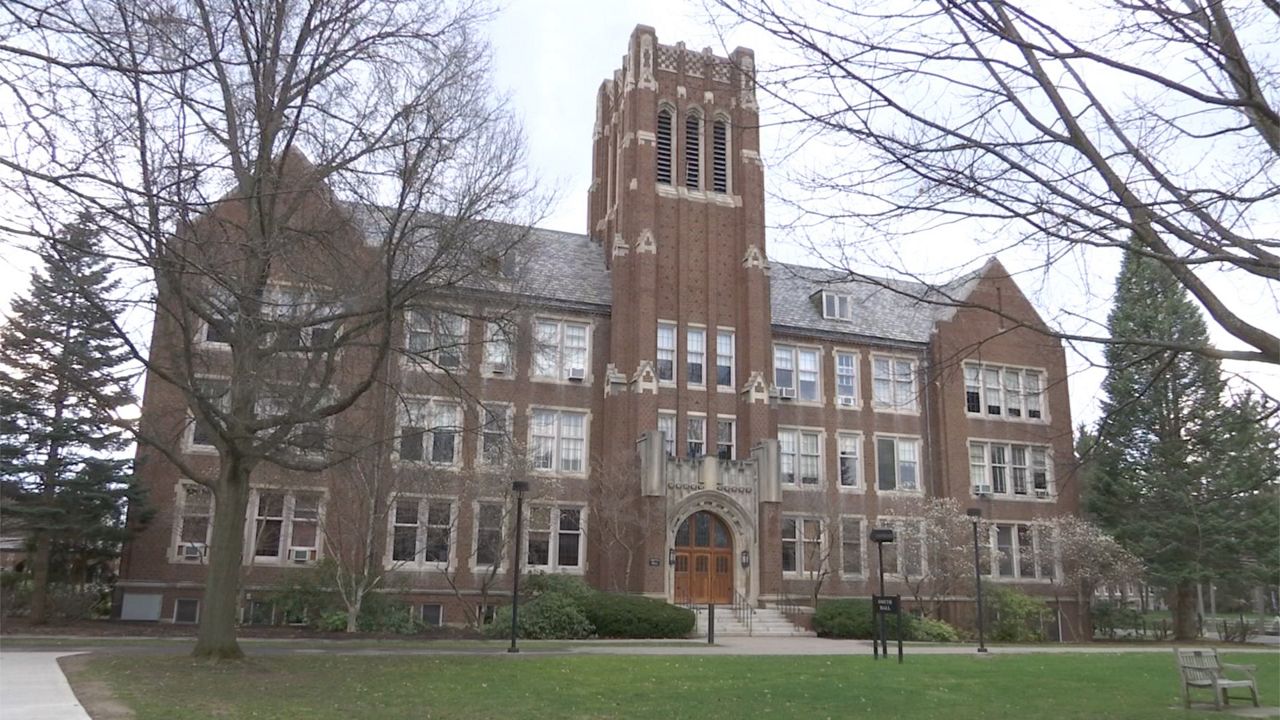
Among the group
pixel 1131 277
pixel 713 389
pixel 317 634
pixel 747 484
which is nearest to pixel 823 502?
pixel 747 484

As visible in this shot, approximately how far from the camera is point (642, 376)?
1224 inches

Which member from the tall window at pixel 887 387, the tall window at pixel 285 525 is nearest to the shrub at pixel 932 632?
the tall window at pixel 887 387

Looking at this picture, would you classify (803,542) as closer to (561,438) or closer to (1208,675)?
(561,438)

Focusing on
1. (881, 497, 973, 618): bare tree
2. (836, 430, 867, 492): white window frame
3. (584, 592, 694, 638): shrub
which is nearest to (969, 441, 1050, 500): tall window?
(881, 497, 973, 618): bare tree

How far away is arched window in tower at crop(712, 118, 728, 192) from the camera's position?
34.8 meters

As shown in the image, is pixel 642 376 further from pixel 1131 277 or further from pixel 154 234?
pixel 154 234

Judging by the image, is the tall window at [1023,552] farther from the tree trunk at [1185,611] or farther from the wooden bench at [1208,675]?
the wooden bench at [1208,675]

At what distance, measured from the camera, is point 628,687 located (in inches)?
502

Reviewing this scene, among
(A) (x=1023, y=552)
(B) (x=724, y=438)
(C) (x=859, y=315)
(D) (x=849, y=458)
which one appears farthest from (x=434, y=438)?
(A) (x=1023, y=552)

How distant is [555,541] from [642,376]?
594cm

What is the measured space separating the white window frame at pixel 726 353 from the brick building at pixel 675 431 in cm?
6

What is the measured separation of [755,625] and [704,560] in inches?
121

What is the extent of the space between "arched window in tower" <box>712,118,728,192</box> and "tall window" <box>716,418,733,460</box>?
8.56 metres

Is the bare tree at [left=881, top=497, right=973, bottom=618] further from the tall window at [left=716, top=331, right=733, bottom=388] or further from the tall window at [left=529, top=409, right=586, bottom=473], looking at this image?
the tall window at [left=529, top=409, right=586, bottom=473]
